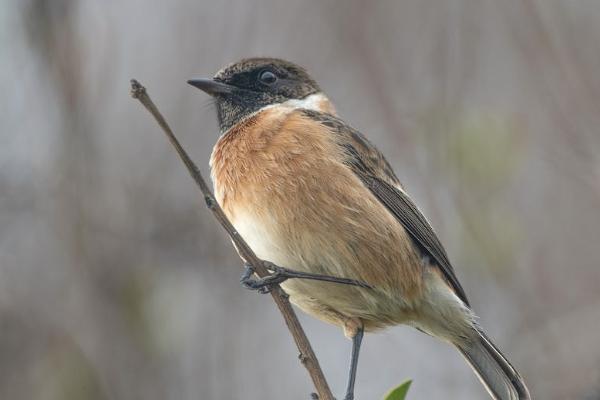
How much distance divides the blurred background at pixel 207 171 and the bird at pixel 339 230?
0.70 meters

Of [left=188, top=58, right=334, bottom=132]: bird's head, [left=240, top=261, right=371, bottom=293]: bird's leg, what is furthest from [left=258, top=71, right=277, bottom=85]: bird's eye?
[left=240, top=261, right=371, bottom=293]: bird's leg

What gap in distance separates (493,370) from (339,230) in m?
1.22

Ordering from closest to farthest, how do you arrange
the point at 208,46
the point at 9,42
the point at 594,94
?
the point at 594,94 → the point at 9,42 → the point at 208,46

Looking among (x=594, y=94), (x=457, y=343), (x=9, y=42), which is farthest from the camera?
(x=9, y=42)

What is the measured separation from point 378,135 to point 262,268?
12.0 ft

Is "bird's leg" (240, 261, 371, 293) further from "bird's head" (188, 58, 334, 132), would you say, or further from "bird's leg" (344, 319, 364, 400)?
"bird's head" (188, 58, 334, 132)

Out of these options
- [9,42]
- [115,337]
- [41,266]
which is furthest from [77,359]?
[9,42]

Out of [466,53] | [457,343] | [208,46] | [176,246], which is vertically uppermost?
[208,46]

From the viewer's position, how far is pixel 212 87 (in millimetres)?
5707

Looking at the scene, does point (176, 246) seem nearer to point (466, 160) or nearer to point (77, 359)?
point (77, 359)

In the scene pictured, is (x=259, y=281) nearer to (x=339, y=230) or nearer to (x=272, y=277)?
(x=272, y=277)

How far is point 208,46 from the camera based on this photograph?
7355 mm

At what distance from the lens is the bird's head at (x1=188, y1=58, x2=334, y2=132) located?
582 centimetres

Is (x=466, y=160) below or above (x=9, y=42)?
below
